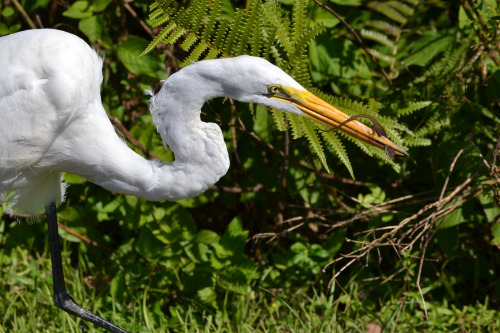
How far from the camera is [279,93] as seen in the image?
2.33 metres

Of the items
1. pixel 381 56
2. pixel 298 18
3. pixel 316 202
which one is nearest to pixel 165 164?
pixel 298 18

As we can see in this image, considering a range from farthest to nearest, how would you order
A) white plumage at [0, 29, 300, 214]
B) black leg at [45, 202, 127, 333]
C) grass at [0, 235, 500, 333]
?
grass at [0, 235, 500, 333], black leg at [45, 202, 127, 333], white plumage at [0, 29, 300, 214]

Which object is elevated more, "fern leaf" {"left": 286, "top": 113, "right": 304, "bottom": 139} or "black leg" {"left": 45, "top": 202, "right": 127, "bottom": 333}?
"fern leaf" {"left": 286, "top": 113, "right": 304, "bottom": 139}

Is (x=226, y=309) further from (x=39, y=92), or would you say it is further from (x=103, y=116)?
(x=39, y=92)

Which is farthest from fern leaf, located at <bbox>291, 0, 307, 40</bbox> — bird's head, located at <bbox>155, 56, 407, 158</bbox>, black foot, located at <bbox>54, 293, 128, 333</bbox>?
black foot, located at <bbox>54, 293, 128, 333</bbox>

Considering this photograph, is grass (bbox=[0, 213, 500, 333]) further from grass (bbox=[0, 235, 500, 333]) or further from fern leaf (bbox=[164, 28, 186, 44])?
fern leaf (bbox=[164, 28, 186, 44])

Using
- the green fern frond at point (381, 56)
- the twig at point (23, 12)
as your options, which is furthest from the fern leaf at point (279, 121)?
the twig at point (23, 12)

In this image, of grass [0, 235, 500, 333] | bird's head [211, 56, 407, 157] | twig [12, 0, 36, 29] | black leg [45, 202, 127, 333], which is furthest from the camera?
twig [12, 0, 36, 29]

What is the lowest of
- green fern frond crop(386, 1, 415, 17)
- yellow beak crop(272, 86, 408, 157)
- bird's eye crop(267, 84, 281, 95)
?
yellow beak crop(272, 86, 408, 157)

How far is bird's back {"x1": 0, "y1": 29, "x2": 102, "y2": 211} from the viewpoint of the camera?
260 centimetres

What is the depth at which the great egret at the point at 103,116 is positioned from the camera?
2354 millimetres

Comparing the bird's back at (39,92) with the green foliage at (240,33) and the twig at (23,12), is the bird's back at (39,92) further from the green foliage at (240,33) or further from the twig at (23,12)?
the twig at (23,12)

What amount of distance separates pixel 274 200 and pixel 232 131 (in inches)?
21.4

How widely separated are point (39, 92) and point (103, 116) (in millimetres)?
279
